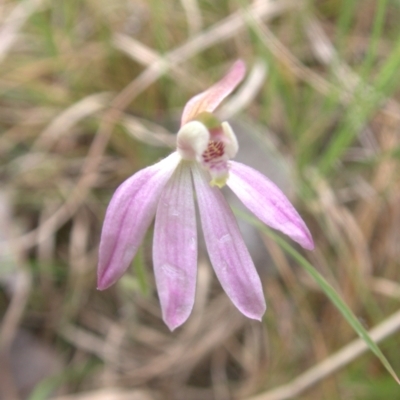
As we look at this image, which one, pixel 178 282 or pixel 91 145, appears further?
pixel 91 145

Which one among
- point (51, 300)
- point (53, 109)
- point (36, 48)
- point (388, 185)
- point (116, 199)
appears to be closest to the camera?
point (116, 199)

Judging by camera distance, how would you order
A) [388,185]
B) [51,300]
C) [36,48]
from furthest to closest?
[36,48] → [51,300] → [388,185]

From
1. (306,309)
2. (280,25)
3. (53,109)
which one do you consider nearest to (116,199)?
(306,309)

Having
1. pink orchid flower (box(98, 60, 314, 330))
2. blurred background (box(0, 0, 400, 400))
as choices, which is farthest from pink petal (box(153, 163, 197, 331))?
blurred background (box(0, 0, 400, 400))

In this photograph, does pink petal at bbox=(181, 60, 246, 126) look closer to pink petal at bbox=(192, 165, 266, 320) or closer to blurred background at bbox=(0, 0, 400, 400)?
pink petal at bbox=(192, 165, 266, 320)

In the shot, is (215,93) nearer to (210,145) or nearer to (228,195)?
(210,145)

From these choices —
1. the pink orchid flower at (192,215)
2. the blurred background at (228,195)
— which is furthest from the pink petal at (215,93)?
the blurred background at (228,195)

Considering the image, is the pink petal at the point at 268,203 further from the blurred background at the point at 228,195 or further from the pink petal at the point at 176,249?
the blurred background at the point at 228,195

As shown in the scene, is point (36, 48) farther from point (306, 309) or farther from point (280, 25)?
point (306, 309)
